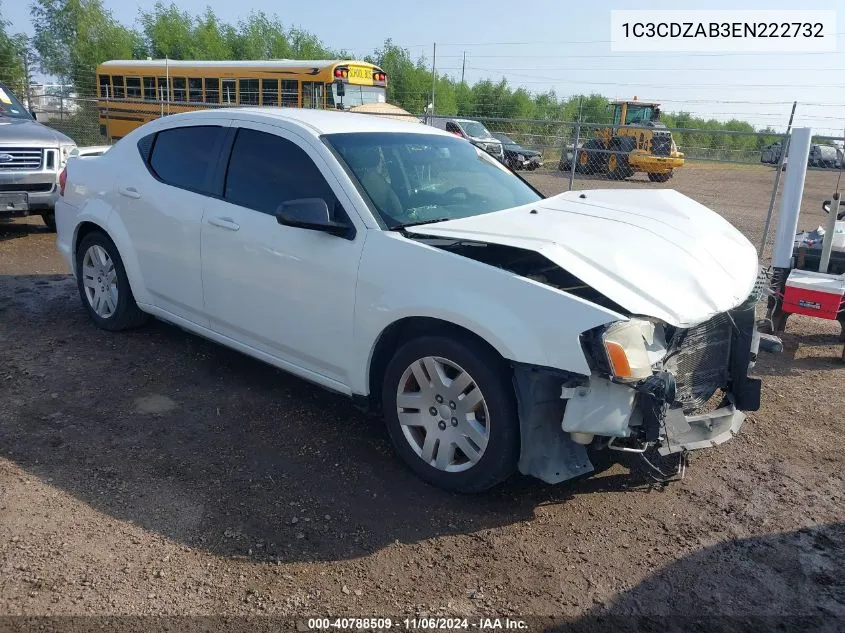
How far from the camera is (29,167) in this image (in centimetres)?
866

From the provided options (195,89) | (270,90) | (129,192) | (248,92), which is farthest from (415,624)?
(195,89)

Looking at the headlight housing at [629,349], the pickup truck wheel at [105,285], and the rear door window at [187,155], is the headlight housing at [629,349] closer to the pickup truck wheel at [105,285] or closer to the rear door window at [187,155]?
the rear door window at [187,155]

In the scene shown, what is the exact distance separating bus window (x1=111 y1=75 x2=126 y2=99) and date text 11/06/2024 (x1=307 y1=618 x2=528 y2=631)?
24.5m

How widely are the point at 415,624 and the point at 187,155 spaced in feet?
11.2

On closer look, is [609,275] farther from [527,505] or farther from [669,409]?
[527,505]

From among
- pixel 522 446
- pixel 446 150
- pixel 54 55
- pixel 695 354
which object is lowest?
pixel 522 446

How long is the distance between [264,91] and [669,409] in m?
18.9

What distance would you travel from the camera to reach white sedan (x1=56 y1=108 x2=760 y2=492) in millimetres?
3055

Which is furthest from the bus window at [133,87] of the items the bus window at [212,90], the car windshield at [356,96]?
the car windshield at [356,96]

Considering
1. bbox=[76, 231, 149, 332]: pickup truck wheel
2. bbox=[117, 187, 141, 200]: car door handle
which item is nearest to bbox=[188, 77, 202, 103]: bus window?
bbox=[76, 231, 149, 332]: pickup truck wheel

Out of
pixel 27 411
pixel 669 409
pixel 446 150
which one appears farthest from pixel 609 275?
pixel 27 411

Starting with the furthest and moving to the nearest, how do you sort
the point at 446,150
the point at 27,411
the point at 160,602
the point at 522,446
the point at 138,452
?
1. the point at 446,150
2. the point at 27,411
3. the point at 138,452
4. the point at 522,446
5. the point at 160,602

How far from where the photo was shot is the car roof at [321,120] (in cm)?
417

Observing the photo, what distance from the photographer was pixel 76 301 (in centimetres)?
643
